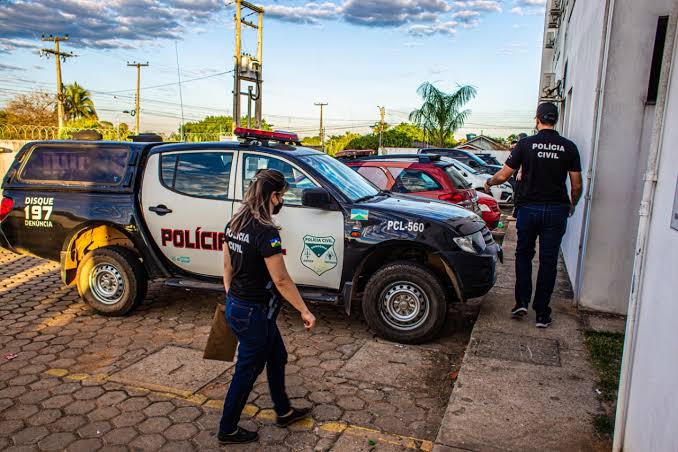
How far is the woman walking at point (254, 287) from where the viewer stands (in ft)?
10.3

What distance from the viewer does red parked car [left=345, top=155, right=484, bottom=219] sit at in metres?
8.16

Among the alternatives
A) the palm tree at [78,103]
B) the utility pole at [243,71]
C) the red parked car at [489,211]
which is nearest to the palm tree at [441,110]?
the utility pole at [243,71]

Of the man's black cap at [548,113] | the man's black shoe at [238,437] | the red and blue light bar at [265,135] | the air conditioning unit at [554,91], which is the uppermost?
the air conditioning unit at [554,91]

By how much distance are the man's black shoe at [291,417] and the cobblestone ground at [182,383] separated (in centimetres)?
5

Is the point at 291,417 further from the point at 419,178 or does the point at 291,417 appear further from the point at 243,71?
the point at 243,71

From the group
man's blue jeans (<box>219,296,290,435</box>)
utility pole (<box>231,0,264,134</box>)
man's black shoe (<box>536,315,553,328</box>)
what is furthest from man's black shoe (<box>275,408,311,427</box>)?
utility pole (<box>231,0,264,134</box>)

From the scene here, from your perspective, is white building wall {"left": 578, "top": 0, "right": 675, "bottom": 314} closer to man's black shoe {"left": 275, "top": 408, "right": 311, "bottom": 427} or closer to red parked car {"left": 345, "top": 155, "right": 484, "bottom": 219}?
red parked car {"left": 345, "top": 155, "right": 484, "bottom": 219}

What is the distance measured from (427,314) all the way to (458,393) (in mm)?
1246

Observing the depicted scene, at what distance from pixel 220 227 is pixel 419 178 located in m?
3.87

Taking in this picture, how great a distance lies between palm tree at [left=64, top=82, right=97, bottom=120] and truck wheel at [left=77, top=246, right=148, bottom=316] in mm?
61800

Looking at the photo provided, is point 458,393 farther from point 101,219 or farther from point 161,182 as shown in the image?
point 101,219

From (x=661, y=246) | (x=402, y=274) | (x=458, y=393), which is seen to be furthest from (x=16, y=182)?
(x=661, y=246)

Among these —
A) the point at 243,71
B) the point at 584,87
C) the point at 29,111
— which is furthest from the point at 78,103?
the point at 584,87

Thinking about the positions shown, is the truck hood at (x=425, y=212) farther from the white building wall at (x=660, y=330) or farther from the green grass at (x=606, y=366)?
the white building wall at (x=660, y=330)
